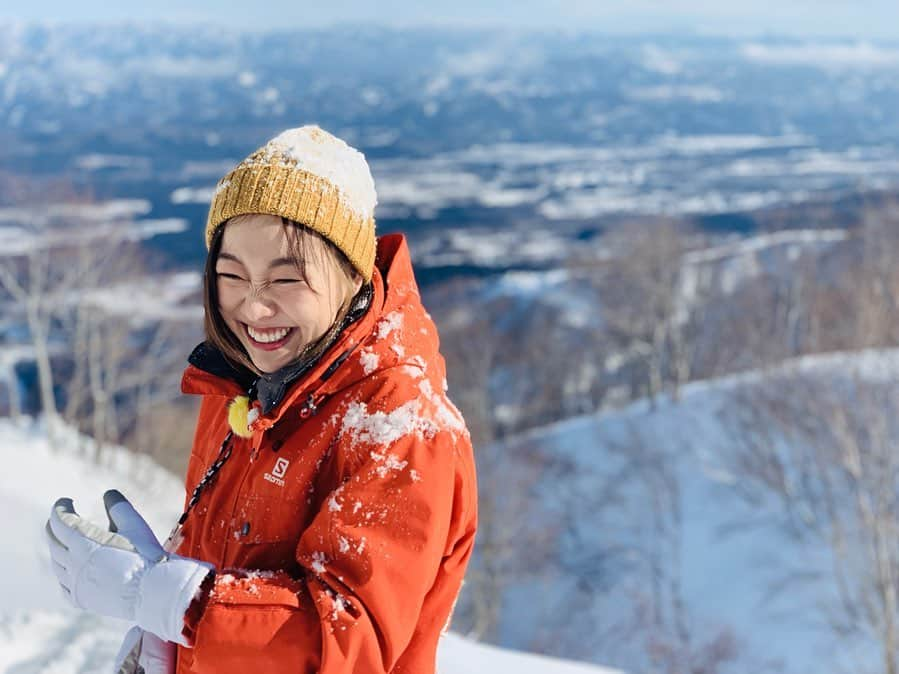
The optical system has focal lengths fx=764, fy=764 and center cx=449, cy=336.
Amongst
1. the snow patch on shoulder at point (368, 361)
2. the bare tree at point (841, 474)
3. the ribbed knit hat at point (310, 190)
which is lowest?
the bare tree at point (841, 474)

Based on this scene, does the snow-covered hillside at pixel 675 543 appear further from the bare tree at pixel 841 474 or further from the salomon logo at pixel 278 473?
the salomon logo at pixel 278 473

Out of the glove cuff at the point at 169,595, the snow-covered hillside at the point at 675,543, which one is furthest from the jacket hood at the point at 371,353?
the snow-covered hillside at the point at 675,543

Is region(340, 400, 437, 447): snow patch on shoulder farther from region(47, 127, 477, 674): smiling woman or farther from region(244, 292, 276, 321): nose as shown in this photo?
region(244, 292, 276, 321): nose

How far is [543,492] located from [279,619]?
18909mm

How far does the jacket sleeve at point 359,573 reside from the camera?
1.30 meters

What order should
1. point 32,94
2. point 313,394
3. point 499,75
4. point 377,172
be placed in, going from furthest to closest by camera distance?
point 499,75
point 377,172
point 32,94
point 313,394

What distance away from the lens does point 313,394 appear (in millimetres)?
1521

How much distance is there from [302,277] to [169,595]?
2.07 ft

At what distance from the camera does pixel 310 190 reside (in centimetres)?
150

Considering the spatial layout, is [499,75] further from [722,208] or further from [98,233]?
[98,233]

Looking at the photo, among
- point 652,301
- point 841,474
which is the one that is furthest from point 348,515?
point 652,301

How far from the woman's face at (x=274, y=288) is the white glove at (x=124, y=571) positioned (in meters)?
0.43

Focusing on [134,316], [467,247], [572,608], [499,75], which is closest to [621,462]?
[572,608]

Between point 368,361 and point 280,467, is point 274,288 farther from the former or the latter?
point 280,467
